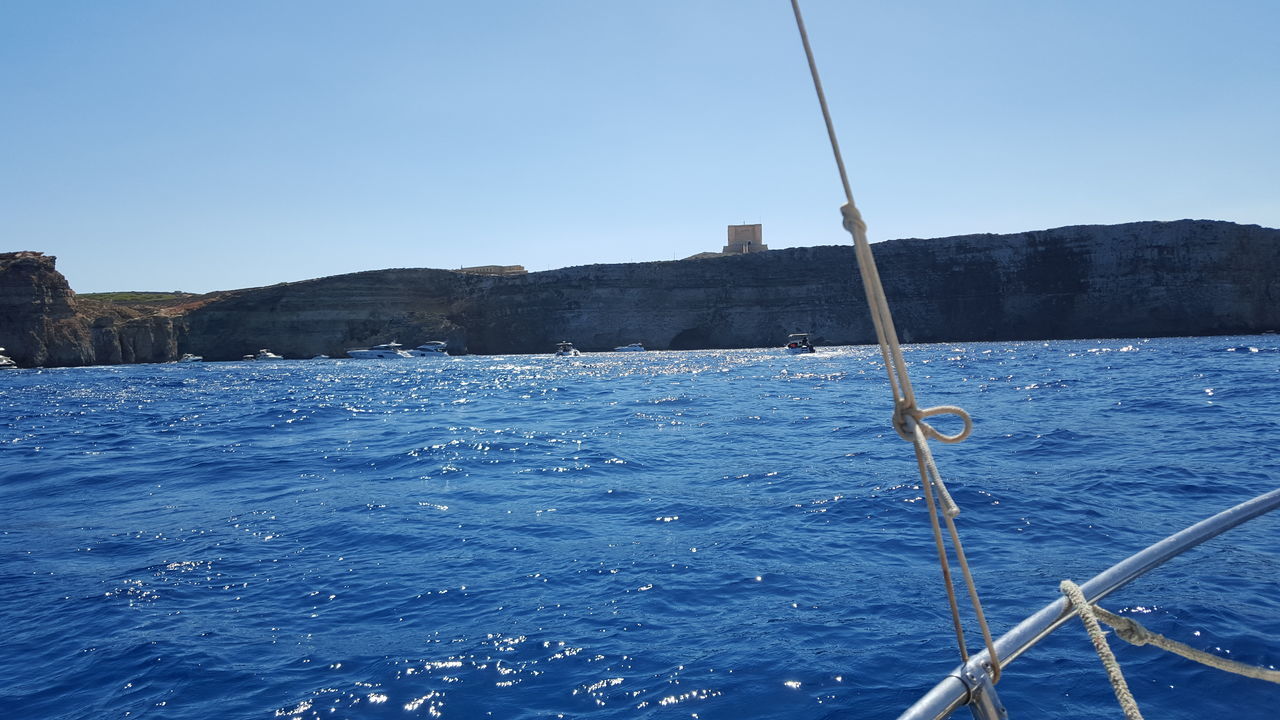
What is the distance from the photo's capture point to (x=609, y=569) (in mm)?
7984

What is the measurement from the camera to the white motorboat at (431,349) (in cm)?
7938

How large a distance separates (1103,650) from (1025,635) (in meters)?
0.24

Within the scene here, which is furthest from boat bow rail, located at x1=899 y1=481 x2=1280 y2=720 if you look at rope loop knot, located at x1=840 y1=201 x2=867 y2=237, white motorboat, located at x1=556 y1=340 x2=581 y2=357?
white motorboat, located at x1=556 y1=340 x2=581 y2=357

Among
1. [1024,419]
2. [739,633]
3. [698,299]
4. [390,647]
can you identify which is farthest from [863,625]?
[698,299]

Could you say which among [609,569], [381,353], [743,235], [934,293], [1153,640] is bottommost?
[609,569]

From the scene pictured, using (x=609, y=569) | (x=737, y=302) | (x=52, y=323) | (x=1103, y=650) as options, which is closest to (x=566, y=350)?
(x=737, y=302)

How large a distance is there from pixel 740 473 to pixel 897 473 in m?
2.55

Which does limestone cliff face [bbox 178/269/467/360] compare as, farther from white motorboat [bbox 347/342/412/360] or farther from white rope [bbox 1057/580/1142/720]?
white rope [bbox 1057/580/1142/720]

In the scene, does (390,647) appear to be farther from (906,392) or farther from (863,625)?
(906,392)

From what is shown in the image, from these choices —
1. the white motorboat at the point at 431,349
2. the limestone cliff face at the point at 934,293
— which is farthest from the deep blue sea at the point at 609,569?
the white motorboat at the point at 431,349

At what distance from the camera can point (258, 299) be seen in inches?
3214

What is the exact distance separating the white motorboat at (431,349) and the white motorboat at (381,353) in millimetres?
1566

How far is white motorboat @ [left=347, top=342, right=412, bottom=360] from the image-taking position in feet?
251

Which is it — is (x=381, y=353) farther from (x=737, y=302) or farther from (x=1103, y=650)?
(x=1103, y=650)
